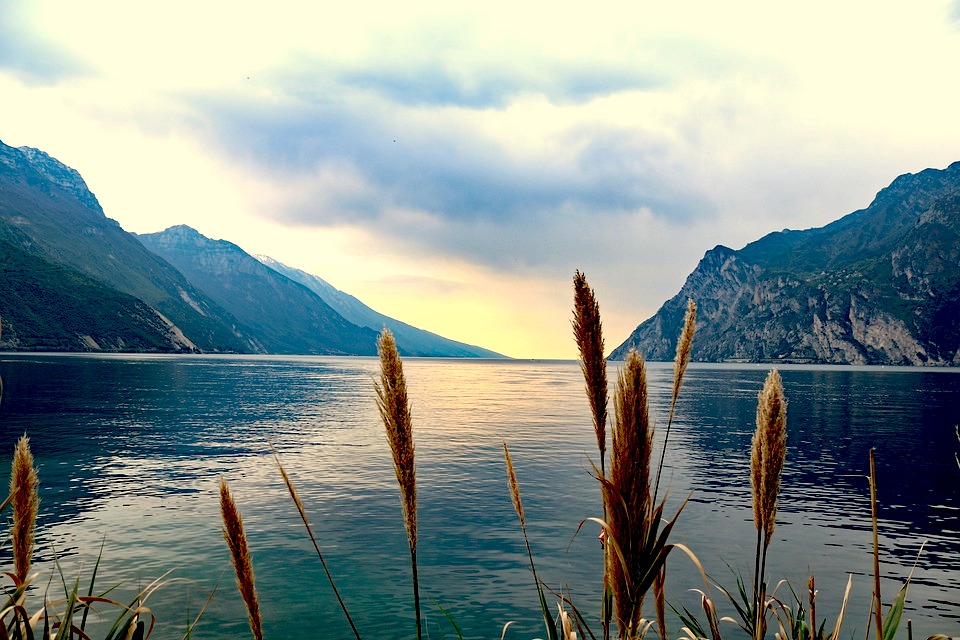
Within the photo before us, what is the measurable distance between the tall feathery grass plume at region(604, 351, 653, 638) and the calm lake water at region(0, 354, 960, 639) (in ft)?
4.59

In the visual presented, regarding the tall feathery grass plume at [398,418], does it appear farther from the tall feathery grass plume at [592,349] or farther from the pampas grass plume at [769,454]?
the pampas grass plume at [769,454]

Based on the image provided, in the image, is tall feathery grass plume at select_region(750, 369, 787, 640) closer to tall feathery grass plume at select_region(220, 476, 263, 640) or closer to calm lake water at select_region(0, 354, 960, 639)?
calm lake water at select_region(0, 354, 960, 639)

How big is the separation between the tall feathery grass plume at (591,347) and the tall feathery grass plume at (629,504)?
8.9 inches

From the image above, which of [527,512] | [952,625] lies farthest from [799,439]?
[952,625]

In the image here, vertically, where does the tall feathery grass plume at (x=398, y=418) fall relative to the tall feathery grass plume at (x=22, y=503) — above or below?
above

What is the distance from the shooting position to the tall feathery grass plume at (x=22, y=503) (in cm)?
372

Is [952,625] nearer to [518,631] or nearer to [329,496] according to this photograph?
[518,631]

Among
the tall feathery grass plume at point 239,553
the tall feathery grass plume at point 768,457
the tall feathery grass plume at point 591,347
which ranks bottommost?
the tall feathery grass plume at point 239,553

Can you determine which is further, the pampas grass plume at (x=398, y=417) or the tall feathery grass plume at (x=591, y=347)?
the tall feathery grass plume at (x=591, y=347)

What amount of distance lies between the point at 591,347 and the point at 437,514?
28.7 meters

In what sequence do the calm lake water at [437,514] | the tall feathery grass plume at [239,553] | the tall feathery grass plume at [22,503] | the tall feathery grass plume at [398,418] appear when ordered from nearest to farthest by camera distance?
the tall feathery grass plume at [398,418] → the tall feathery grass plume at [239,553] → the tall feathery grass plume at [22,503] → the calm lake water at [437,514]

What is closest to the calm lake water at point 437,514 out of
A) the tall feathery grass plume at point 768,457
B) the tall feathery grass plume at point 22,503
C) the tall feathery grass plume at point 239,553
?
the tall feathery grass plume at point 768,457

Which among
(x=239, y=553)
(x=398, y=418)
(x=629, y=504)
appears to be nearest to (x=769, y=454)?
(x=629, y=504)

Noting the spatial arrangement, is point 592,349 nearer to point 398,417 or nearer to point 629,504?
point 629,504
